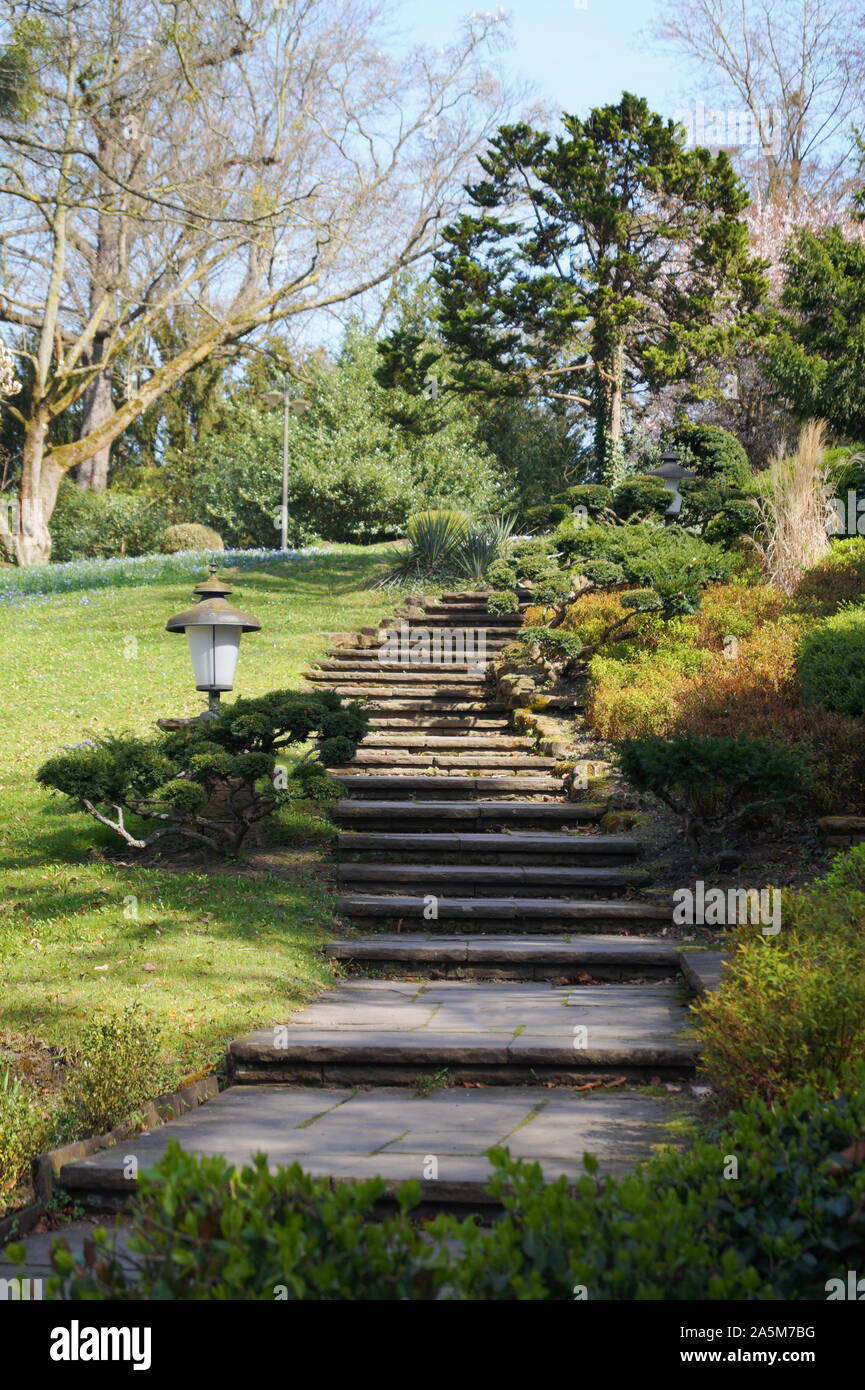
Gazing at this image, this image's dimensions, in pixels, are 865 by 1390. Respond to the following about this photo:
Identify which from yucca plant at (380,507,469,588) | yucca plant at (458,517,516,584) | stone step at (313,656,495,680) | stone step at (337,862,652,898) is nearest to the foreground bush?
stone step at (337,862,652,898)

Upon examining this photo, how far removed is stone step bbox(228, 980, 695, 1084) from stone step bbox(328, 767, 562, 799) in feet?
12.7

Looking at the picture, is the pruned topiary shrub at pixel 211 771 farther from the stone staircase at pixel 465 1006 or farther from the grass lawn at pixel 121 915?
the stone staircase at pixel 465 1006

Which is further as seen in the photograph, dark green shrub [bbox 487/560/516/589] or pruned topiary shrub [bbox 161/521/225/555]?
pruned topiary shrub [bbox 161/521/225/555]

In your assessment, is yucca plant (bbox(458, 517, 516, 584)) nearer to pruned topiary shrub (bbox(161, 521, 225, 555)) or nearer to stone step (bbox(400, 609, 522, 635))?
stone step (bbox(400, 609, 522, 635))

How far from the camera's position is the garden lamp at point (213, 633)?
24.7 ft

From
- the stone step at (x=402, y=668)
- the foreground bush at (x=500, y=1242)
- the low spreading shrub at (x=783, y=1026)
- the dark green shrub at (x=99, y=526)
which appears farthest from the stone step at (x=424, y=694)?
the dark green shrub at (x=99, y=526)

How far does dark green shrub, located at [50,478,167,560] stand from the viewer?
27.8 m

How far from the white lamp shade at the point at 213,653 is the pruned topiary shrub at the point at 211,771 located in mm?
206

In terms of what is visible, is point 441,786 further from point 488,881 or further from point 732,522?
point 732,522

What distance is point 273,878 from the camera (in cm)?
719

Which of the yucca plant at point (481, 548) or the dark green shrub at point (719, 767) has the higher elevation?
the yucca plant at point (481, 548)
